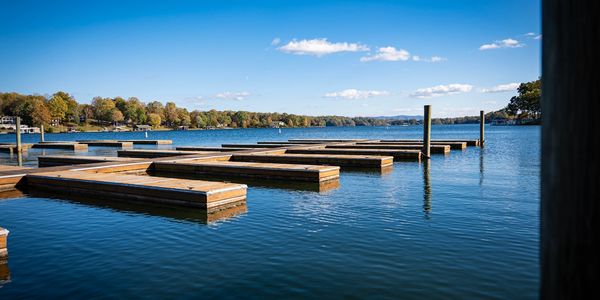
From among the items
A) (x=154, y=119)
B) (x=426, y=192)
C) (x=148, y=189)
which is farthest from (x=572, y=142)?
(x=154, y=119)

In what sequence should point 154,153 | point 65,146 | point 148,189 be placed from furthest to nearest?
point 65,146, point 154,153, point 148,189

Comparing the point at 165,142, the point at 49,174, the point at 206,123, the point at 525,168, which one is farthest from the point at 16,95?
the point at 525,168

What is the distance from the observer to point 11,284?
711 centimetres

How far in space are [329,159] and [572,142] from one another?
2384 centimetres

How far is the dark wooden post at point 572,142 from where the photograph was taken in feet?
5.26

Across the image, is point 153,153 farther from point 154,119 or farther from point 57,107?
point 154,119

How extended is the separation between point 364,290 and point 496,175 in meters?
16.8

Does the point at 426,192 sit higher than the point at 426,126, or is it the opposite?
the point at 426,126

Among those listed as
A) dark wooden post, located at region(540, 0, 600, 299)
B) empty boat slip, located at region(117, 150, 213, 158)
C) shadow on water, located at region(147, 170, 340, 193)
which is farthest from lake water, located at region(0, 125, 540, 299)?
empty boat slip, located at region(117, 150, 213, 158)

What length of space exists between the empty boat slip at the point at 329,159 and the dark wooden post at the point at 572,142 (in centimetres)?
2212

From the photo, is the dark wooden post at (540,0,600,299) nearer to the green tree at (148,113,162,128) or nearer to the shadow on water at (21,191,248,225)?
the shadow on water at (21,191,248,225)

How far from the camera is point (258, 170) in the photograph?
2020 cm

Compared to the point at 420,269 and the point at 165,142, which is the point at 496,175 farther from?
the point at 165,142

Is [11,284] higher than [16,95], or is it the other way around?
[16,95]
